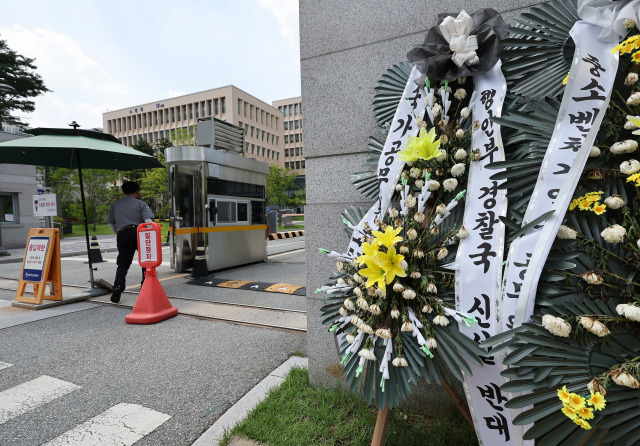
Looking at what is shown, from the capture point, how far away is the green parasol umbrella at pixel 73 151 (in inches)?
191

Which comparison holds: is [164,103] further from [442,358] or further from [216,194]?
[442,358]

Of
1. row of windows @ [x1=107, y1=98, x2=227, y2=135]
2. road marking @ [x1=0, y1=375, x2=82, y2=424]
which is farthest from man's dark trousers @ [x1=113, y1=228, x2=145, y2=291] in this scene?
row of windows @ [x1=107, y1=98, x2=227, y2=135]

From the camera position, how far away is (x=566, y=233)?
1.06 m

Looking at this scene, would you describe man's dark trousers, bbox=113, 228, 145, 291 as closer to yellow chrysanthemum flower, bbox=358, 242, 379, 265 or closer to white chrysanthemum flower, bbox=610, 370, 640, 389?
yellow chrysanthemum flower, bbox=358, 242, 379, 265

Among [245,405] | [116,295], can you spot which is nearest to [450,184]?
[245,405]

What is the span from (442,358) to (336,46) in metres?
2.20

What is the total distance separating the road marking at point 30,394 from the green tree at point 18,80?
26.2 metres

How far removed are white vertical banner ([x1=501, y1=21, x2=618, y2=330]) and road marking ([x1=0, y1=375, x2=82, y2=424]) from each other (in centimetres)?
318

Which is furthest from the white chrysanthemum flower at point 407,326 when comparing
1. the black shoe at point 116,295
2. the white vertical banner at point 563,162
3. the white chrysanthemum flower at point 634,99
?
the black shoe at point 116,295

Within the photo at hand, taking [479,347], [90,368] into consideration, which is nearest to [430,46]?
[479,347]

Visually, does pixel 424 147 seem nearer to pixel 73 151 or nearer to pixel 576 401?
pixel 576 401

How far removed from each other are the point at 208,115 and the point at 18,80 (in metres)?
41.4

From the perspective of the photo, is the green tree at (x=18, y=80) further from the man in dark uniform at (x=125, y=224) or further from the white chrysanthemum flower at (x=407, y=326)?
the white chrysanthemum flower at (x=407, y=326)

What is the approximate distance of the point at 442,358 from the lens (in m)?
1.29
